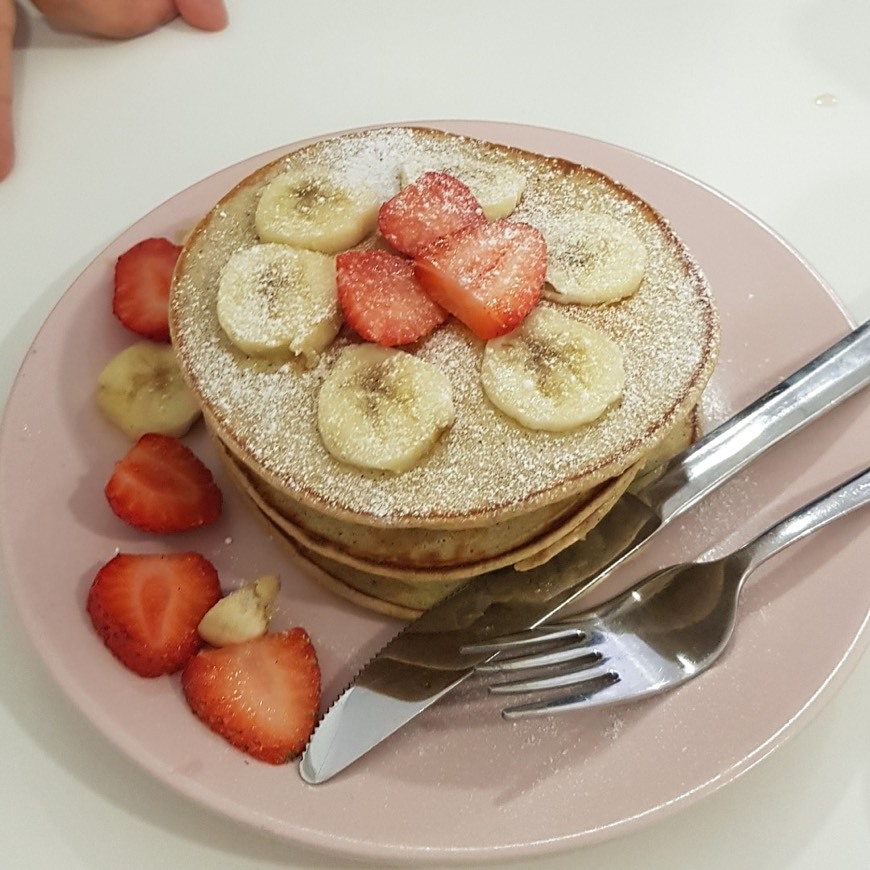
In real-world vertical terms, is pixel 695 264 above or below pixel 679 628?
above

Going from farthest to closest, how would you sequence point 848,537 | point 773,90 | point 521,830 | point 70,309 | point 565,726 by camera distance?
point 773,90 < point 70,309 < point 848,537 < point 565,726 < point 521,830

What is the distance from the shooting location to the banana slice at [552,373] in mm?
1196

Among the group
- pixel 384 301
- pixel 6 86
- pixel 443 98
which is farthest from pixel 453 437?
pixel 6 86

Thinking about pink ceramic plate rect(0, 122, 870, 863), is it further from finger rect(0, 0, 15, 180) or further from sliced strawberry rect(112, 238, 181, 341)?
finger rect(0, 0, 15, 180)

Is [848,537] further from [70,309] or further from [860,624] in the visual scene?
[70,309]

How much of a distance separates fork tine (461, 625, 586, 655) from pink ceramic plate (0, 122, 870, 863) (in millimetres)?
75

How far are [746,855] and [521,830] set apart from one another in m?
0.34

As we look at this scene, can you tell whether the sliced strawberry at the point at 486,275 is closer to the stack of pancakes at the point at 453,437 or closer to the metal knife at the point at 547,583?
the stack of pancakes at the point at 453,437

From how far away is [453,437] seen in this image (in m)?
1.20

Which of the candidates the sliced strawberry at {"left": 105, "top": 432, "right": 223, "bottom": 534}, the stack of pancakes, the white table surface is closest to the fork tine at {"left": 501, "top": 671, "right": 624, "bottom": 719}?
the stack of pancakes

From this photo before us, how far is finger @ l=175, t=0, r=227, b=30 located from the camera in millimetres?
2391

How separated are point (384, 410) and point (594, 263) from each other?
407 mm

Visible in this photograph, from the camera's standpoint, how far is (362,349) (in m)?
1.25

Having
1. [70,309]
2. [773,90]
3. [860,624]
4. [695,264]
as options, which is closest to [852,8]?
[773,90]
